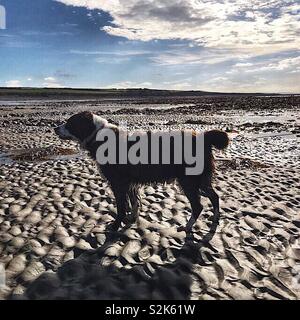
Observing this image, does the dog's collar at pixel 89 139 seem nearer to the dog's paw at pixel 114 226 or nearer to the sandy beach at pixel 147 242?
the sandy beach at pixel 147 242

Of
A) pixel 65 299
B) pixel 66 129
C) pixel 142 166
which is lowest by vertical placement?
pixel 65 299

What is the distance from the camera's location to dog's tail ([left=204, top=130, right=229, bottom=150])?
7797 millimetres

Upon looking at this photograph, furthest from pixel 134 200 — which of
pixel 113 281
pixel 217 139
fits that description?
pixel 113 281

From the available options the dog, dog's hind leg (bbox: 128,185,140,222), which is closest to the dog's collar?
the dog

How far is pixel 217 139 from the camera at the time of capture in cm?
782

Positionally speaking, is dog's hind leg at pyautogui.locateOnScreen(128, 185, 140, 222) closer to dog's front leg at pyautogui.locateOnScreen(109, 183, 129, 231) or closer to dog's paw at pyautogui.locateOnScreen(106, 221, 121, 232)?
dog's front leg at pyautogui.locateOnScreen(109, 183, 129, 231)

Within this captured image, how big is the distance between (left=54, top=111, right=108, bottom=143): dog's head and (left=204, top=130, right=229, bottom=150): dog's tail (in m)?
2.27

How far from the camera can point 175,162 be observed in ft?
25.7

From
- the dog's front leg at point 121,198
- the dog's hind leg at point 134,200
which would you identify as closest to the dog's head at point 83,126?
the dog's front leg at point 121,198

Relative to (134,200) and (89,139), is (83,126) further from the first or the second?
(134,200)

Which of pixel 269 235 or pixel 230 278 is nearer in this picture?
pixel 230 278

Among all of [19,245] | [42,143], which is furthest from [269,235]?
[42,143]
